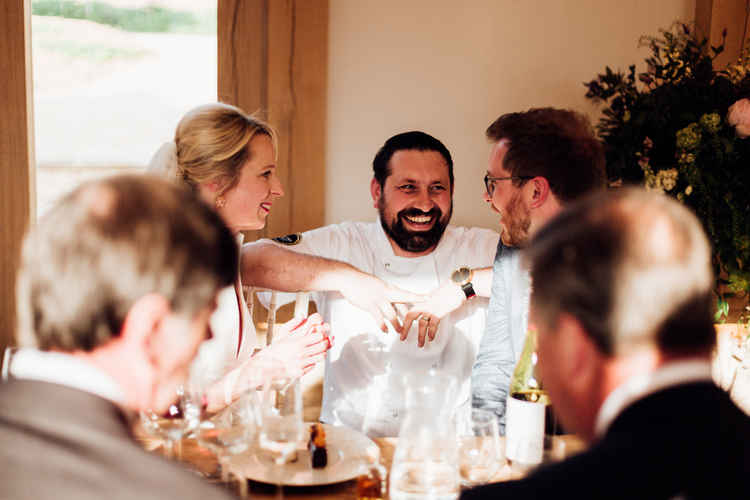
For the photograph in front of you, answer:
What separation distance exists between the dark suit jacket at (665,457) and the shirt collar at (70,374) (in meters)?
0.49

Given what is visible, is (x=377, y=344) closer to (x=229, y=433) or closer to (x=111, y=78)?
(x=229, y=433)

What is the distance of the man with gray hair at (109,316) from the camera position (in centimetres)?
74

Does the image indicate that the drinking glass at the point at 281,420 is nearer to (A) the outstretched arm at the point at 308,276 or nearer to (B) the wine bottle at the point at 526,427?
(B) the wine bottle at the point at 526,427

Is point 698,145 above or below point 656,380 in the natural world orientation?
above

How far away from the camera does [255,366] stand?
1.76 m

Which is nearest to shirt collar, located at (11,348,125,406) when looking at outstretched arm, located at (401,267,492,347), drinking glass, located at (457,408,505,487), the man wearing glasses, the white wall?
drinking glass, located at (457,408,505,487)

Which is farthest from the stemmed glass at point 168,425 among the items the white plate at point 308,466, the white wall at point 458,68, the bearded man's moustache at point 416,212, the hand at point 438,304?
the white wall at point 458,68

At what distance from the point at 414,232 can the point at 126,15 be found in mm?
1386

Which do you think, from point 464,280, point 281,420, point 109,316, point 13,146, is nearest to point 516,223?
point 464,280

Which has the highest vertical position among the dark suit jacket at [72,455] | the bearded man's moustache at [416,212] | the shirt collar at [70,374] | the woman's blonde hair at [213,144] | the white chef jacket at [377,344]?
the woman's blonde hair at [213,144]

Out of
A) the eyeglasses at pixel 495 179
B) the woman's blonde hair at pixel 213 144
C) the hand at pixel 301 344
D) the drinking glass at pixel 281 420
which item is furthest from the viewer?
the woman's blonde hair at pixel 213 144

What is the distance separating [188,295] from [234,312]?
127 cm

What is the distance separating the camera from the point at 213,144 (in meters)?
2.11

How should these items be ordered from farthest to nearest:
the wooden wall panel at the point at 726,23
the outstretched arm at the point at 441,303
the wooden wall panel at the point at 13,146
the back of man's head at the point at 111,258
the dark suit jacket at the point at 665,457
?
1. the wooden wall panel at the point at 726,23
2. the wooden wall panel at the point at 13,146
3. the outstretched arm at the point at 441,303
4. the back of man's head at the point at 111,258
5. the dark suit jacket at the point at 665,457
